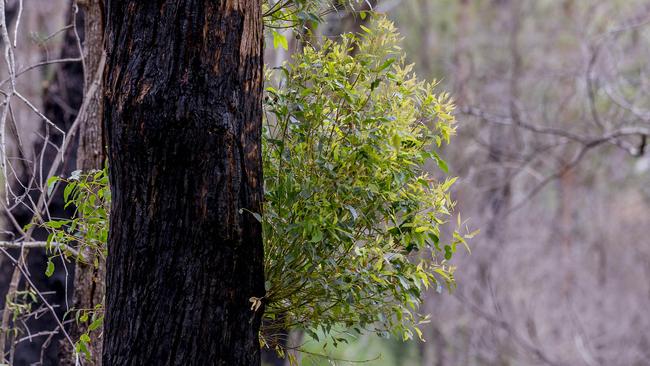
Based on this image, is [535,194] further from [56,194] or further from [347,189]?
[347,189]

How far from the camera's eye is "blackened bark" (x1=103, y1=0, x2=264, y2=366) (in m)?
2.18

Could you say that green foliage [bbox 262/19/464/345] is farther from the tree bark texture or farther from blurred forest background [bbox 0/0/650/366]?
blurred forest background [bbox 0/0/650/366]

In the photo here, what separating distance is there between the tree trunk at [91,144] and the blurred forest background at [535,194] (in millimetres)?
5277

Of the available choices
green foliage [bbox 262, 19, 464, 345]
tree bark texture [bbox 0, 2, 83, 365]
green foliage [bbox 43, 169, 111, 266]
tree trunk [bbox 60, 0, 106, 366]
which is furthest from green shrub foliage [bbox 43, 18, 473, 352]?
tree bark texture [bbox 0, 2, 83, 365]

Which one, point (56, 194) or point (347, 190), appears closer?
point (347, 190)

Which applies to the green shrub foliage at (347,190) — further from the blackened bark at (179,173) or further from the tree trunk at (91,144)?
the tree trunk at (91,144)

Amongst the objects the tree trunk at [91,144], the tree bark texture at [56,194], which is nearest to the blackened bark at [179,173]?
the tree trunk at [91,144]

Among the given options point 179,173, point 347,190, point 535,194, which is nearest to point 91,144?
point 179,173

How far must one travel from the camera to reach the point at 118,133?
2227mm

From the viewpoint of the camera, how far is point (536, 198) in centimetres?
1529

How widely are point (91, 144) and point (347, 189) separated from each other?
5.88 ft

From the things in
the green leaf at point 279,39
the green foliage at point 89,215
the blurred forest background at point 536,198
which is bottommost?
the green foliage at point 89,215

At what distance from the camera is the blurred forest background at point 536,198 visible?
10.9m

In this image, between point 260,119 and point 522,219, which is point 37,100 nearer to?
point 260,119
